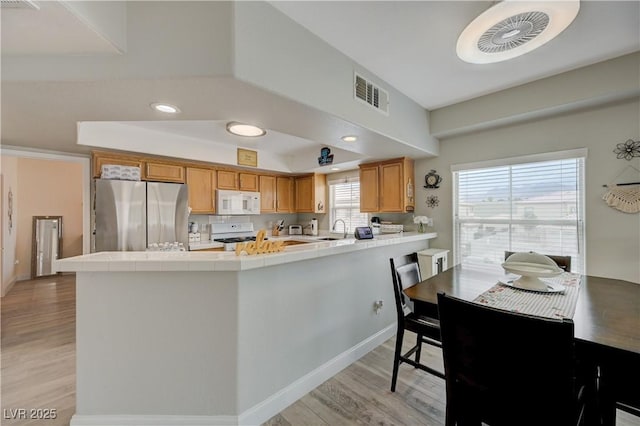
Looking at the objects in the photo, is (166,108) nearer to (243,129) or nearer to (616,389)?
(243,129)

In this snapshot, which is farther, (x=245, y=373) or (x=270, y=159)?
(x=270, y=159)

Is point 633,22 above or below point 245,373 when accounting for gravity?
above

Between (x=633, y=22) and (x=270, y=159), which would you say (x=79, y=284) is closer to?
(x=270, y=159)

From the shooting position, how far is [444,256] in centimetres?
349

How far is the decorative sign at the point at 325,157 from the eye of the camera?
169 inches

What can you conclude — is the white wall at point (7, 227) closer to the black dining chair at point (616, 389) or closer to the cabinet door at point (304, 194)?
the cabinet door at point (304, 194)

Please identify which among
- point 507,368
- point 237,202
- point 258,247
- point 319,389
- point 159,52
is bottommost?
point 319,389

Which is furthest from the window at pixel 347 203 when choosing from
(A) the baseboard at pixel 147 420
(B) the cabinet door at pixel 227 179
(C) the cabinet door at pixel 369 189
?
(A) the baseboard at pixel 147 420

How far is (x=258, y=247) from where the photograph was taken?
A: 1.81m

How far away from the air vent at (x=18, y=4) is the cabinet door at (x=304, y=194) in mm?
4364

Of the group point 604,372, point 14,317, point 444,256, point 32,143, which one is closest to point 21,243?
point 14,317

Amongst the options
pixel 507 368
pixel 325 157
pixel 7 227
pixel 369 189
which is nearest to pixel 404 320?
pixel 507 368

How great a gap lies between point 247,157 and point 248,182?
0.60 meters

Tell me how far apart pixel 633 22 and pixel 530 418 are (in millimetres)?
2707
